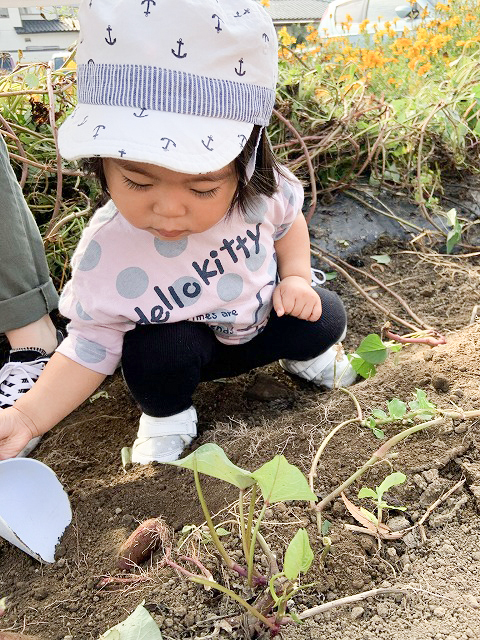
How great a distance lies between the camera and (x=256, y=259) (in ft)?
3.94

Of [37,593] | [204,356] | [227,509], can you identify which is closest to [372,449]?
[227,509]

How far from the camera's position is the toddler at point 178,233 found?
0.81 metres

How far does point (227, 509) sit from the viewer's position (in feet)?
2.90

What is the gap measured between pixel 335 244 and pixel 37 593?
1354 millimetres

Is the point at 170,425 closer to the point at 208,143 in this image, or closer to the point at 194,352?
the point at 194,352

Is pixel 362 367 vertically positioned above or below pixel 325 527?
below

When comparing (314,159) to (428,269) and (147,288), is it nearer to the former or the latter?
(428,269)

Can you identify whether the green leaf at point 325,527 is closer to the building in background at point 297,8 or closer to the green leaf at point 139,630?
the green leaf at point 139,630

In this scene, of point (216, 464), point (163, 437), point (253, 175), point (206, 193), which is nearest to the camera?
point (216, 464)

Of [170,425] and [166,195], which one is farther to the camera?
[170,425]

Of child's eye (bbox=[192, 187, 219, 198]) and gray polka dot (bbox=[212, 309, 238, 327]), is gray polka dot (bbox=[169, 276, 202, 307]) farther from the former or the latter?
child's eye (bbox=[192, 187, 219, 198])

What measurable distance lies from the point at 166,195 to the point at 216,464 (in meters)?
0.40

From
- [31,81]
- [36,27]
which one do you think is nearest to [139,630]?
[31,81]

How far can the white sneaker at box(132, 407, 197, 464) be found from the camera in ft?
3.77
